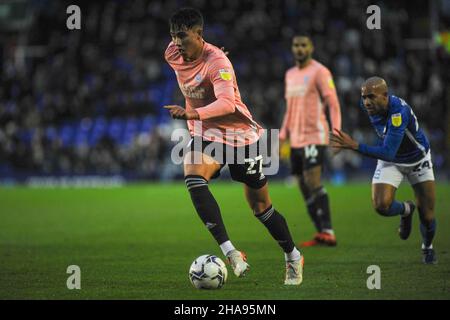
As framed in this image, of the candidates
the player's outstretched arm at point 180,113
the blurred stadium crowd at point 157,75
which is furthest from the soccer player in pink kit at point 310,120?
the blurred stadium crowd at point 157,75

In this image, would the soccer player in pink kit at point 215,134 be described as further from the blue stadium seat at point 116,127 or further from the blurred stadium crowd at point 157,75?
the blue stadium seat at point 116,127

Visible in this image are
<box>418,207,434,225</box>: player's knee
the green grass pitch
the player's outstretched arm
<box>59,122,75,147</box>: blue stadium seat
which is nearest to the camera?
the player's outstretched arm

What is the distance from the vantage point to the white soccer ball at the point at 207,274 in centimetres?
704

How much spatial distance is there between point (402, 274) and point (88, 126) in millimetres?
21957

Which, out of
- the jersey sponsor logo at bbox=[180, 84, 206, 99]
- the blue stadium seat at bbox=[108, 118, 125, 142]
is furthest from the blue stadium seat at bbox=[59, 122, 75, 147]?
the jersey sponsor logo at bbox=[180, 84, 206, 99]

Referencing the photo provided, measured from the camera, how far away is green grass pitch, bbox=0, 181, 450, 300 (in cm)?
702

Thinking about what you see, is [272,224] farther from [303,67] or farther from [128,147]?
[128,147]

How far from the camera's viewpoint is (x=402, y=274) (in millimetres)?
7883

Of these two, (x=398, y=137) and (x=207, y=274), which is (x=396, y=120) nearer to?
(x=398, y=137)

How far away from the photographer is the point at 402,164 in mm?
8781

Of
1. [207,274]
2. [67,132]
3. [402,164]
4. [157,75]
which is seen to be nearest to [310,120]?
[402,164]

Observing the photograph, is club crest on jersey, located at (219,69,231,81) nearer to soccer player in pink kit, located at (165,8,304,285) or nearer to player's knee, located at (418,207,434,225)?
soccer player in pink kit, located at (165,8,304,285)

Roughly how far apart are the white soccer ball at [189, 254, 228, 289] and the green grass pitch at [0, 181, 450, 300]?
0.09 m

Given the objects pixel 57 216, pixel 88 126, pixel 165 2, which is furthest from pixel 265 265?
pixel 165 2
